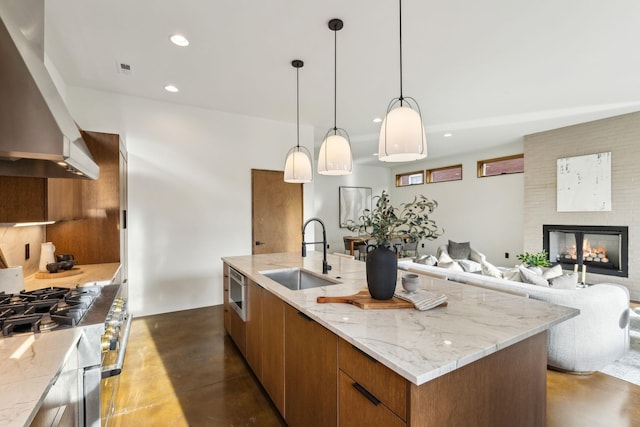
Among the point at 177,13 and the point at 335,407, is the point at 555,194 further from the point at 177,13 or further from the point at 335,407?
the point at 177,13

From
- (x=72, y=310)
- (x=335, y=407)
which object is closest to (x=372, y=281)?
(x=335, y=407)

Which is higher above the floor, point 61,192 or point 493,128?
point 493,128

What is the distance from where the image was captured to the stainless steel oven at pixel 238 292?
2.46 m

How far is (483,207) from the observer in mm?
6863

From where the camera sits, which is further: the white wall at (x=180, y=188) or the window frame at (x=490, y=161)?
the window frame at (x=490, y=161)

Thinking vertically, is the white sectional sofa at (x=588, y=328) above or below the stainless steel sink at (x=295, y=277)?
below

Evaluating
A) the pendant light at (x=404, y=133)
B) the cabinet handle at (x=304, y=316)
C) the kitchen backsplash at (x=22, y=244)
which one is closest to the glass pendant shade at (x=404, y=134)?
the pendant light at (x=404, y=133)

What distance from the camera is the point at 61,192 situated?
7.47ft

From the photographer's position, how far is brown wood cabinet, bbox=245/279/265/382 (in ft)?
7.13

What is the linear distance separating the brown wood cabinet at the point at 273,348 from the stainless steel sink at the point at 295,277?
1.52ft

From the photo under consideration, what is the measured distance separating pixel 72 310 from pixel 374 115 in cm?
436

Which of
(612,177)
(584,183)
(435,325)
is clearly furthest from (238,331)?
(612,177)

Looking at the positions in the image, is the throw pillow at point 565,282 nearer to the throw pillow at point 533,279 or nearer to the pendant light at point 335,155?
the throw pillow at point 533,279

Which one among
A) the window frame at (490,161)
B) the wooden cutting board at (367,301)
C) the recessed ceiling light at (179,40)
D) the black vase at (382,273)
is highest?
the recessed ceiling light at (179,40)
